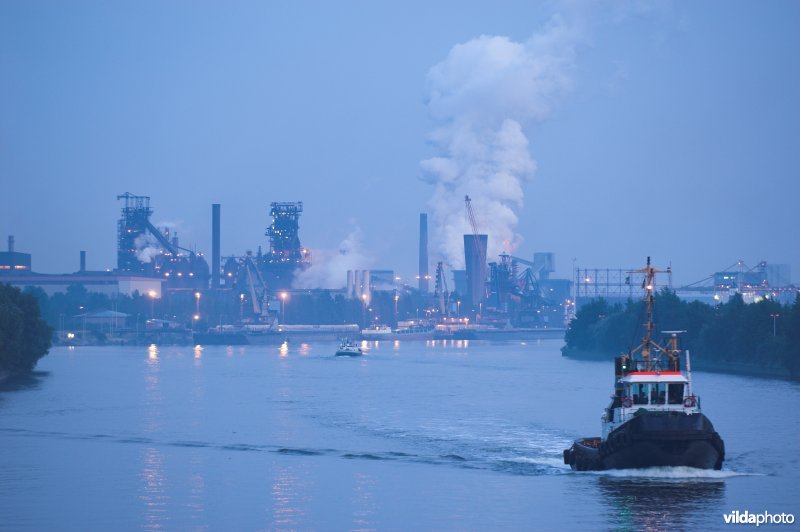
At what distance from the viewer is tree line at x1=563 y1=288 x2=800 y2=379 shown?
67.6 metres

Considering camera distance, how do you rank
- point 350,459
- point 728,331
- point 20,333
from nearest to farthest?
point 350,459 → point 20,333 → point 728,331

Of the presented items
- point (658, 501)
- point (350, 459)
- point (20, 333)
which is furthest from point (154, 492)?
point (20, 333)

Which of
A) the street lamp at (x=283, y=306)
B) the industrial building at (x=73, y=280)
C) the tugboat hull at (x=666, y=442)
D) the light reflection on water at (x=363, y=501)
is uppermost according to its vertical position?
the industrial building at (x=73, y=280)

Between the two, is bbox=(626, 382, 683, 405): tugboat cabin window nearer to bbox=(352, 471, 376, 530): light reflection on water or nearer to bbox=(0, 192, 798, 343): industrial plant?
bbox=(352, 471, 376, 530): light reflection on water

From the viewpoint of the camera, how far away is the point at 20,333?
Answer: 6825 centimetres

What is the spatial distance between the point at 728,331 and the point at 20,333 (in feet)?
136

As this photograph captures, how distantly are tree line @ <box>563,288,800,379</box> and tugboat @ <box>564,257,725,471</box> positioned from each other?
21270mm

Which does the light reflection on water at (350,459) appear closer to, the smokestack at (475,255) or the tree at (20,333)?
the tree at (20,333)

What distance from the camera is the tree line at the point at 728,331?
222ft

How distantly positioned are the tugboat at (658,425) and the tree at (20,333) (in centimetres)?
4285

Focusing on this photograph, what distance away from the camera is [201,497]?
28250 millimetres

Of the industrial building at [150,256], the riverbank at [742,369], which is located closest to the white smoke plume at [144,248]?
the industrial building at [150,256]

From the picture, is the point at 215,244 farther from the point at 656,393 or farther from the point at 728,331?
the point at 656,393

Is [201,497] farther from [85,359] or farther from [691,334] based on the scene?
[85,359]
